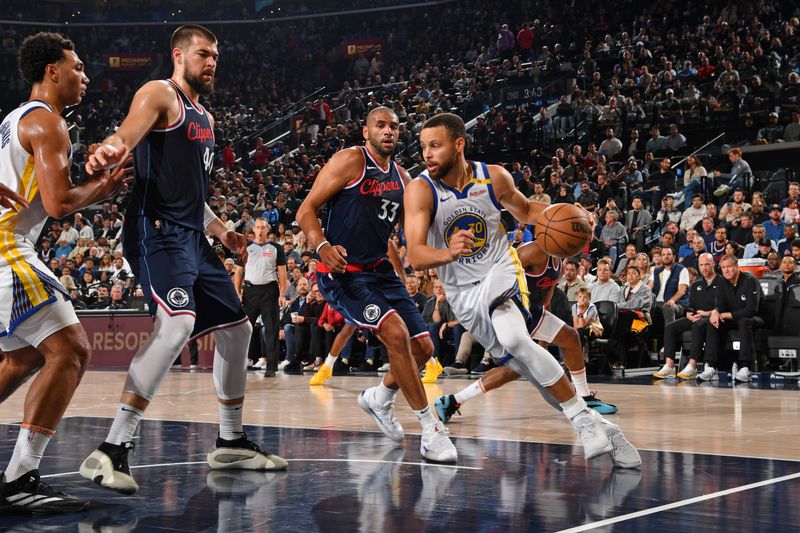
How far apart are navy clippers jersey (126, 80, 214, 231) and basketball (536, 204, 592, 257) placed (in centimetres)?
179

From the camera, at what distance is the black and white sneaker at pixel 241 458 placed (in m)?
4.55

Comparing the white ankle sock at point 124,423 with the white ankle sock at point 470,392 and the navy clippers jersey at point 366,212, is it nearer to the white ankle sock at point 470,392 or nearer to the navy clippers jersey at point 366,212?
the navy clippers jersey at point 366,212

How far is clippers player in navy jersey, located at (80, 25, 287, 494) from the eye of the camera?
4102mm

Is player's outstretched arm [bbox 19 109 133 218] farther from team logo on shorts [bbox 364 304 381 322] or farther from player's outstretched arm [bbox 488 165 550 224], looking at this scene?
player's outstretched arm [bbox 488 165 550 224]

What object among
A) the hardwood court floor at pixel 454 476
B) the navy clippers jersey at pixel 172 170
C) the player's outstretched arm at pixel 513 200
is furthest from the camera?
the player's outstretched arm at pixel 513 200

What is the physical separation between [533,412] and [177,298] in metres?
3.86

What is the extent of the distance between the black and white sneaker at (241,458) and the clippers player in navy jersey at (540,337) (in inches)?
85.9

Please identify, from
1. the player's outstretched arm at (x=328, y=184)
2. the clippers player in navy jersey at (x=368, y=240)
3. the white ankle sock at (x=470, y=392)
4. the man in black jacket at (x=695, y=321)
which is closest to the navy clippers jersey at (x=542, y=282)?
the white ankle sock at (x=470, y=392)

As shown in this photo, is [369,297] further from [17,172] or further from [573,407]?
[17,172]

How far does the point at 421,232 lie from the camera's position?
4.92 m

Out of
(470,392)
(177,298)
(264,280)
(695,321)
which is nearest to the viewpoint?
(177,298)

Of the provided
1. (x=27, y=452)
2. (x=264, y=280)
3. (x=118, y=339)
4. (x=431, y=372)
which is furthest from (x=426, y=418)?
(x=118, y=339)

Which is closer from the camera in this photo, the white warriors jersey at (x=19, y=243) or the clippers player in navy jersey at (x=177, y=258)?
the white warriors jersey at (x=19, y=243)

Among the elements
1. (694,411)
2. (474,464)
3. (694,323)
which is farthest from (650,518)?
(694,323)
